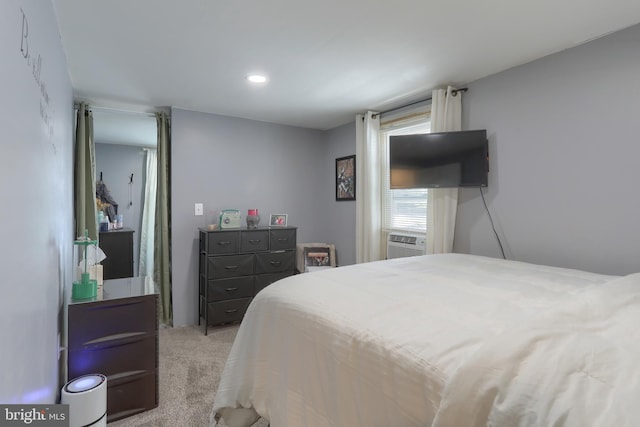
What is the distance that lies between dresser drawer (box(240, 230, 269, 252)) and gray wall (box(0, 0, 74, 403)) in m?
1.75

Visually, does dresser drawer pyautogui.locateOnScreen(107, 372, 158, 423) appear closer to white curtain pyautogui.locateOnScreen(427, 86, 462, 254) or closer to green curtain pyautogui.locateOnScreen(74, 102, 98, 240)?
green curtain pyautogui.locateOnScreen(74, 102, 98, 240)

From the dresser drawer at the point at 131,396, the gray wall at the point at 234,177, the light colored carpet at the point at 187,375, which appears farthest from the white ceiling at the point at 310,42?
the light colored carpet at the point at 187,375

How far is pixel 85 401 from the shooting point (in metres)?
1.60

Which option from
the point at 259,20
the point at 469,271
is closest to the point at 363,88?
the point at 259,20

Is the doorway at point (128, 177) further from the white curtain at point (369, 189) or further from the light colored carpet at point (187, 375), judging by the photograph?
the white curtain at point (369, 189)

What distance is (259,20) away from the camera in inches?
71.2

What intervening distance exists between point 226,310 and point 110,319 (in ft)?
4.81

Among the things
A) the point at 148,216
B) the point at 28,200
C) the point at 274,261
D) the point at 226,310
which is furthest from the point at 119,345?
the point at 148,216

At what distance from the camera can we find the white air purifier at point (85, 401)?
158 centimetres

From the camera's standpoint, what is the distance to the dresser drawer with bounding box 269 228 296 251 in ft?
11.7

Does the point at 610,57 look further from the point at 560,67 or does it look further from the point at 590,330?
the point at 590,330

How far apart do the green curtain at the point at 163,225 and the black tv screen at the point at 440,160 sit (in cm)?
240

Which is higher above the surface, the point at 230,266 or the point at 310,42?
the point at 310,42

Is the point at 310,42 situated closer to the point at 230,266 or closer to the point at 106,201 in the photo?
the point at 230,266
